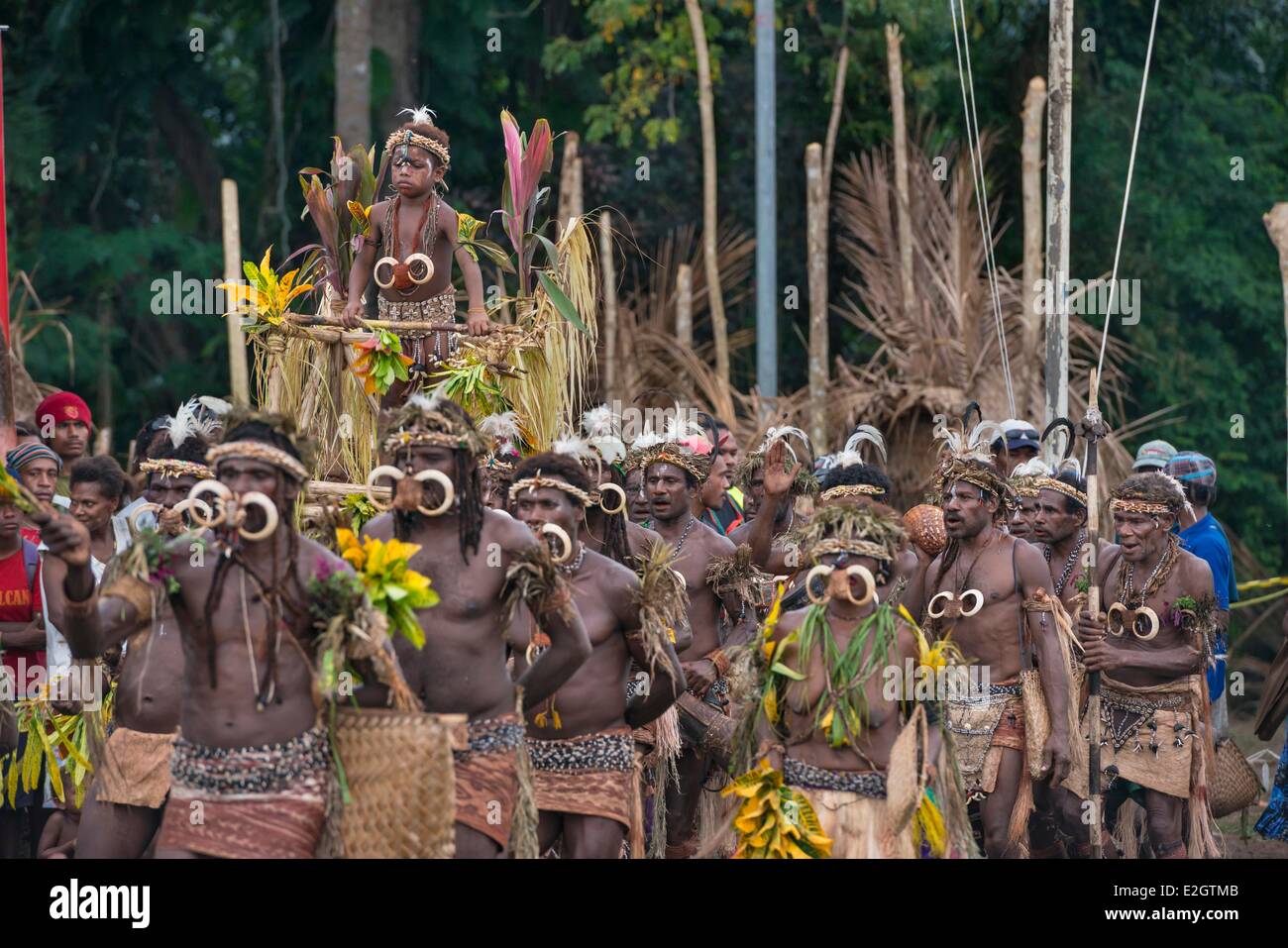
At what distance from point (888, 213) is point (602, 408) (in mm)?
7116

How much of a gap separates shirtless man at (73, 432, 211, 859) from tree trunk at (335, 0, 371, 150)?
998 centimetres

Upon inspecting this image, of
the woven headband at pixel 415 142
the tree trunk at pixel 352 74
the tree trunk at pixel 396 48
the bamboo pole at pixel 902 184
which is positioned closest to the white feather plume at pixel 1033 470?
the woven headband at pixel 415 142

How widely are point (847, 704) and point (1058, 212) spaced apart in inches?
205

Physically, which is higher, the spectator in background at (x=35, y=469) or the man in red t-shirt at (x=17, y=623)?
the spectator in background at (x=35, y=469)

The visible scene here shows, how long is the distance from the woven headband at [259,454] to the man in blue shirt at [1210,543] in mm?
4723

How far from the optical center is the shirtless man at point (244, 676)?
580 cm

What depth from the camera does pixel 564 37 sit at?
18.1m

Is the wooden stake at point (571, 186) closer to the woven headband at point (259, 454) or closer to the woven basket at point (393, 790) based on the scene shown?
the woven headband at point (259, 454)

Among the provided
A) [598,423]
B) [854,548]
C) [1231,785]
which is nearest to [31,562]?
[598,423]

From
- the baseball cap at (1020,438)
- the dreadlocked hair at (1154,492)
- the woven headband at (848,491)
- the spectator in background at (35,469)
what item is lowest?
the dreadlocked hair at (1154,492)

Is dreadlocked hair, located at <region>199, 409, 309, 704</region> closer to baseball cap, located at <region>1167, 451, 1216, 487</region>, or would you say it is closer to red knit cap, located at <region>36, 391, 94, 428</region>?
red knit cap, located at <region>36, 391, 94, 428</region>

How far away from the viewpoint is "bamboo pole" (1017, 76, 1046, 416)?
14266 millimetres

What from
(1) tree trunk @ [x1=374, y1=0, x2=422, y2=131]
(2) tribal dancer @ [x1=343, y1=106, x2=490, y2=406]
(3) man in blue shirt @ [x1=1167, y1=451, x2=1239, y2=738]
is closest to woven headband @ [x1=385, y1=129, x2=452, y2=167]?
(2) tribal dancer @ [x1=343, y1=106, x2=490, y2=406]
